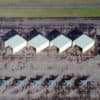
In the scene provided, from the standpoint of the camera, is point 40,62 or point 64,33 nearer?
point 40,62

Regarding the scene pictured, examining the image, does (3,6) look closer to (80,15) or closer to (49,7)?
(49,7)

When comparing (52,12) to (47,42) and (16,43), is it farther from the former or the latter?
(16,43)

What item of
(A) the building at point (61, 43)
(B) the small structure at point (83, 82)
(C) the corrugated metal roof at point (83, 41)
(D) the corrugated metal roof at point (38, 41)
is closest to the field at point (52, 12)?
(C) the corrugated metal roof at point (83, 41)

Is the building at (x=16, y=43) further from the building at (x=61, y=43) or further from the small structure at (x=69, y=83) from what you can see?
the small structure at (x=69, y=83)

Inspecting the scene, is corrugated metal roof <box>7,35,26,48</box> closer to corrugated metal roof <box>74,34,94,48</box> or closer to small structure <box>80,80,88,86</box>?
corrugated metal roof <box>74,34,94,48</box>

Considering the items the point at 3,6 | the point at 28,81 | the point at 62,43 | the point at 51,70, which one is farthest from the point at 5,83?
the point at 3,6

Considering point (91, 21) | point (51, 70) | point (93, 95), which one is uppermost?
point (91, 21)
